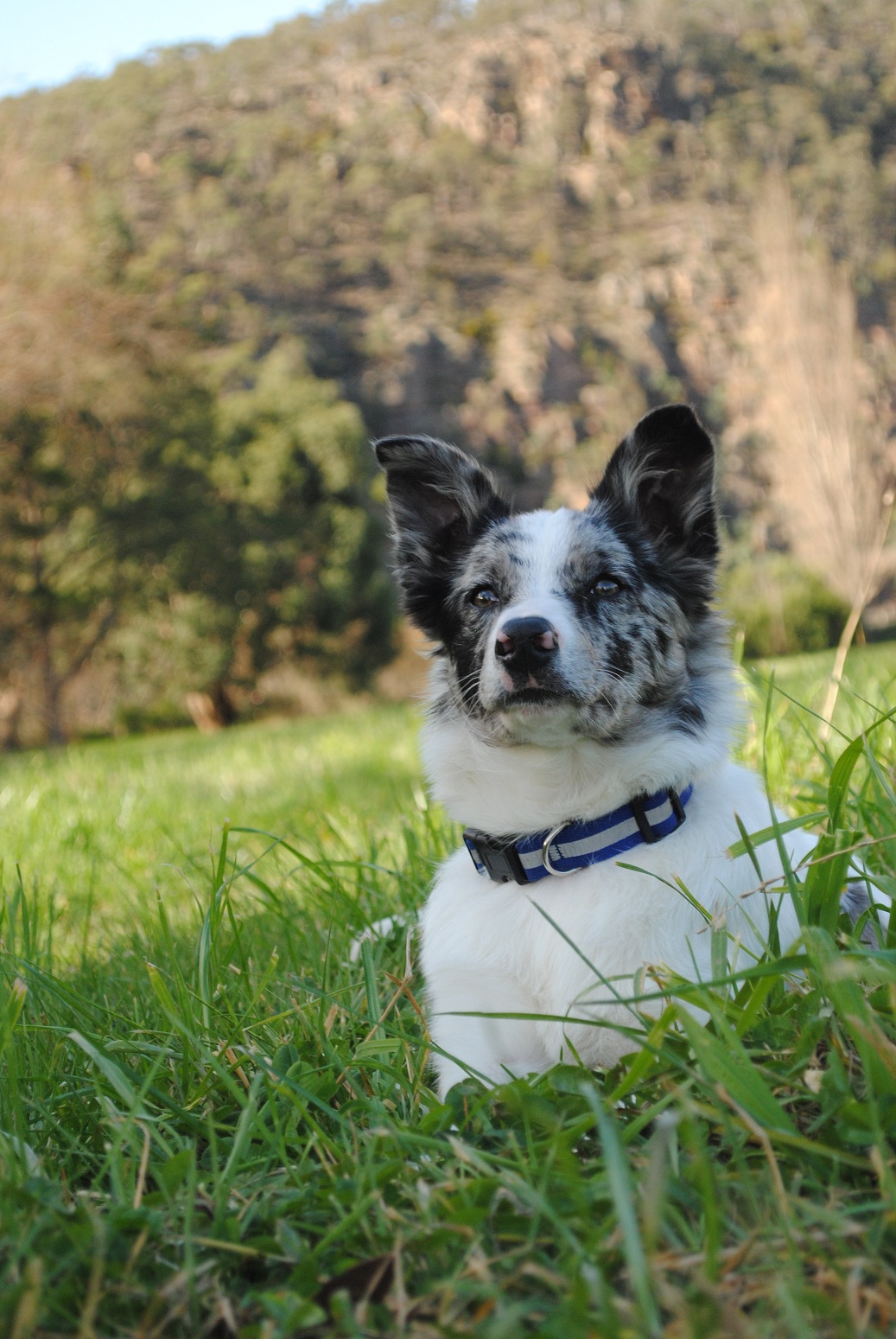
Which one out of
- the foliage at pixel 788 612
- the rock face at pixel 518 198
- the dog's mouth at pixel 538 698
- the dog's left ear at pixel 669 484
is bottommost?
the foliage at pixel 788 612

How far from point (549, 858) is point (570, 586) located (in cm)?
77

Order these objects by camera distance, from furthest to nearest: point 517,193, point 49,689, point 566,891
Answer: point 517,193 < point 49,689 < point 566,891

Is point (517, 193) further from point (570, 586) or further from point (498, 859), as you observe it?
point (498, 859)

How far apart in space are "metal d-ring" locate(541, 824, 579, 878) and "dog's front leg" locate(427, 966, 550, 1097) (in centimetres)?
27

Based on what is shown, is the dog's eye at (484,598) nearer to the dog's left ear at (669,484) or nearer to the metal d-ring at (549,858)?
the dog's left ear at (669,484)

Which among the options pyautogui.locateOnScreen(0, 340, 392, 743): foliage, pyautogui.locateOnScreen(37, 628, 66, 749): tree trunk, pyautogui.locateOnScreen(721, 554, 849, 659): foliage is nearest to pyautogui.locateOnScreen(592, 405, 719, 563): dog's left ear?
pyautogui.locateOnScreen(0, 340, 392, 743): foliage

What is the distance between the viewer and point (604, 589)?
2568mm

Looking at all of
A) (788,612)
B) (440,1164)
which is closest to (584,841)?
(440,1164)

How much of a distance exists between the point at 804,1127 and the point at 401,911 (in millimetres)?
1741

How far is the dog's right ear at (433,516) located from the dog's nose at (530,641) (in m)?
0.65

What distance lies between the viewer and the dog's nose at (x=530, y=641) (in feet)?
7.38

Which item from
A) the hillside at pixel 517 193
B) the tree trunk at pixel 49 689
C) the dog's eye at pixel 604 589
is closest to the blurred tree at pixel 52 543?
the tree trunk at pixel 49 689

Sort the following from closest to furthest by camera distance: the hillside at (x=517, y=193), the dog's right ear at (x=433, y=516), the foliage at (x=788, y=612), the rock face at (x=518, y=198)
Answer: the dog's right ear at (x=433, y=516)
the foliage at (x=788, y=612)
the hillside at (x=517, y=193)
the rock face at (x=518, y=198)

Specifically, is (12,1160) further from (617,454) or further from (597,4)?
(597,4)
